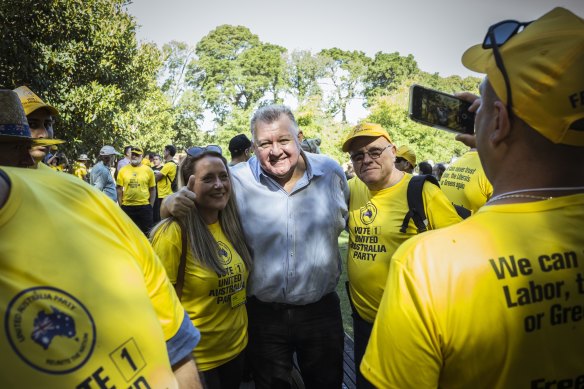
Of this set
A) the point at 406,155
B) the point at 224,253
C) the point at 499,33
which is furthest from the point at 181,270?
the point at 406,155

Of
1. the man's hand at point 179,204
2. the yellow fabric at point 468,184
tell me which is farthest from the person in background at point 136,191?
the man's hand at point 179,204

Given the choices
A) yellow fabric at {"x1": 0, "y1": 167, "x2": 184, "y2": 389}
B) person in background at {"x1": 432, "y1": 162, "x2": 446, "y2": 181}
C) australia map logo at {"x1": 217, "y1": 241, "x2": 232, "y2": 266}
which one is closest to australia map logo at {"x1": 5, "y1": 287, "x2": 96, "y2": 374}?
yellow fabric at {"x1": 0, "y1": 167, "x2": 184, "y2": 389}

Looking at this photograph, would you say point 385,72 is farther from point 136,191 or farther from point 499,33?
point 499,33

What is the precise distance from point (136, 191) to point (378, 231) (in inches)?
315

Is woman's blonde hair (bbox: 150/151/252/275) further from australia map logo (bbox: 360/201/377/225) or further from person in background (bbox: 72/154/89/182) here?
person in background (bbox: 72/154/89/182)

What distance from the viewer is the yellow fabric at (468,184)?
179 inches

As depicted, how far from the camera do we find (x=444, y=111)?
1516 mm

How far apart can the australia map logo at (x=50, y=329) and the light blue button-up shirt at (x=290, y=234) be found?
6.32 ft

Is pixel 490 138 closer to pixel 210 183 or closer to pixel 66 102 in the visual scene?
pixel 210 183

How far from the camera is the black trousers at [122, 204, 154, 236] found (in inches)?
375

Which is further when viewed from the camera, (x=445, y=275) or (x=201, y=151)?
(x=201, y=151)

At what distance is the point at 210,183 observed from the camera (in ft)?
9.04

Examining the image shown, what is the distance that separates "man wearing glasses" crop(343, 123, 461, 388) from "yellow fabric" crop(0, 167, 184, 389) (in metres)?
2.08

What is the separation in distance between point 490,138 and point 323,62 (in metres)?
46.4
